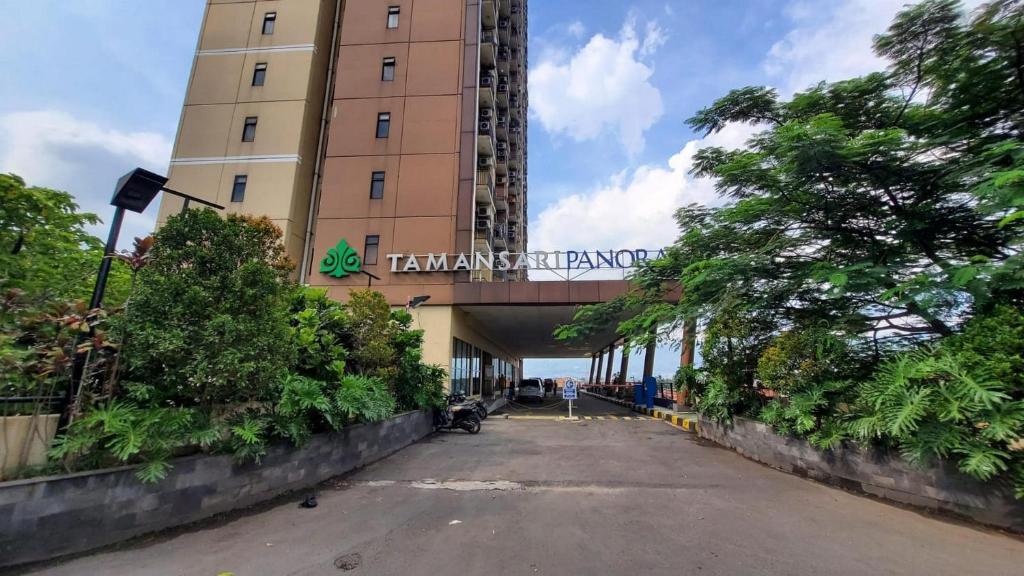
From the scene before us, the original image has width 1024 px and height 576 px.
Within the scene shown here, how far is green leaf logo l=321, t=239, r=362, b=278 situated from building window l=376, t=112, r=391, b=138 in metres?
4.96

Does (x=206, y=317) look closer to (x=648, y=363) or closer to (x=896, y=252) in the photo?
(x=896, y=252)

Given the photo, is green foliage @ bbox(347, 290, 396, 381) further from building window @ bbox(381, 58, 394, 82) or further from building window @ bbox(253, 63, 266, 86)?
building window @ bbox(253, 63, 266, 86)

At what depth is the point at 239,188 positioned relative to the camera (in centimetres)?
1897

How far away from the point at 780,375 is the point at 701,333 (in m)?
2.62

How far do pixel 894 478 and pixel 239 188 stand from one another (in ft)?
73.6

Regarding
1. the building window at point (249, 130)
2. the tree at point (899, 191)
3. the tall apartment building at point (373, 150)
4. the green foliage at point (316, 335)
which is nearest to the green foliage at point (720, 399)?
the tree at point (899, 191)

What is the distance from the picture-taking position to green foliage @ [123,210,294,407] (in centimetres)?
446

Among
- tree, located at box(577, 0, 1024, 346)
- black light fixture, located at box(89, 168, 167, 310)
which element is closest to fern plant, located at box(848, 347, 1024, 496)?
tree, located at box(577, 0, 1024, 346)

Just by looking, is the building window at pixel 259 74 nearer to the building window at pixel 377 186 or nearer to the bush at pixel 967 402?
the building window at pixel 377 186

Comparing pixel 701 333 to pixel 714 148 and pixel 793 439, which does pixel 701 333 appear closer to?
pixel 793 439

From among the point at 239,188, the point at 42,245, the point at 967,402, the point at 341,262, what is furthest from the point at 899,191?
the point at 239,188

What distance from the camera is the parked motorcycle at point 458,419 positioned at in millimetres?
11469

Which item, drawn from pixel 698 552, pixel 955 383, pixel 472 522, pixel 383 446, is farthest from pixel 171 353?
pixel 955 383

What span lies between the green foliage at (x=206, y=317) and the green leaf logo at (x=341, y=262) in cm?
1143
